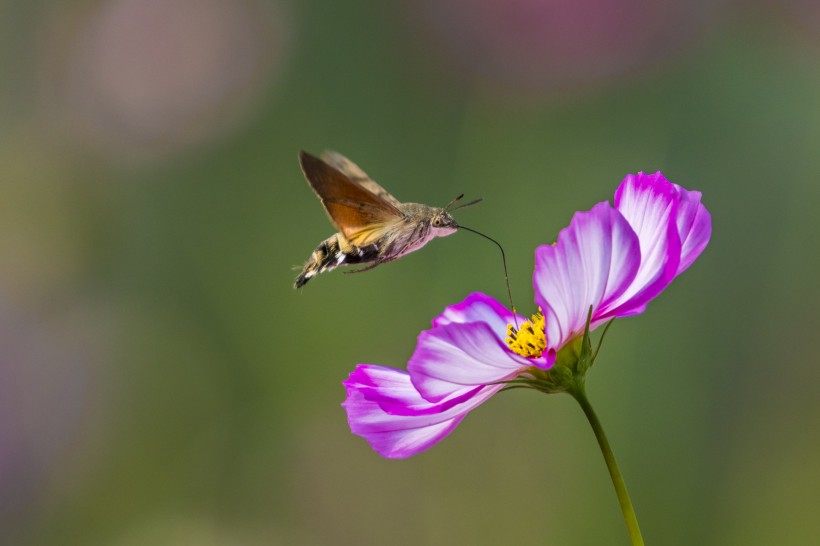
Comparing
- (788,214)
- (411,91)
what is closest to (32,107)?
(411,91)

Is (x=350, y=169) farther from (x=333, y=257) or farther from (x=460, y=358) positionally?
(x=460, y=358)

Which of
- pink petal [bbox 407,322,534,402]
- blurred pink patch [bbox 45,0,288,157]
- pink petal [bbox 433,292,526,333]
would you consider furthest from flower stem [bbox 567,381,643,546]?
blurred pink patch [bbox 45,0,288,157]

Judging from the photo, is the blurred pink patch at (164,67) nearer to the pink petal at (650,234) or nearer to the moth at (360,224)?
the moth at (360,224)

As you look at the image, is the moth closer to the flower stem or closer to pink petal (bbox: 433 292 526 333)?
pink petal (bbox: 433 292 526 333)

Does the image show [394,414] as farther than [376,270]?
No

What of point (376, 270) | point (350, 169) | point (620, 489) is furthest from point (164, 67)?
point (620, 489)

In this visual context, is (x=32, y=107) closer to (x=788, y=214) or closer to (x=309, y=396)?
(x=309, y=396)
